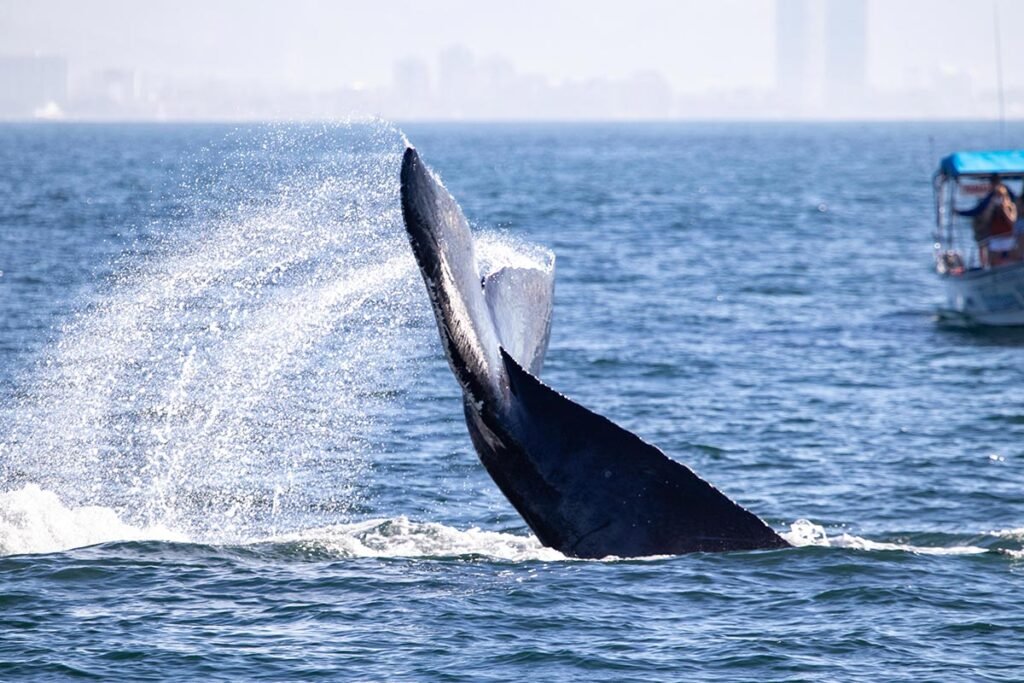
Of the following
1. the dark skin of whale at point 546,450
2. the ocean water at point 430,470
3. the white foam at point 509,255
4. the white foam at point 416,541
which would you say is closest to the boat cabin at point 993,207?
the ocean water at point 430,470

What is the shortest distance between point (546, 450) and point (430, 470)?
6.36 m

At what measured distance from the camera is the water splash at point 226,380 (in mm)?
13773

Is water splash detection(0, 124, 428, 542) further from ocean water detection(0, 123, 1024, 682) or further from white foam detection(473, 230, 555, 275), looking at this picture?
white foam detection(473, 230, 555, 275)

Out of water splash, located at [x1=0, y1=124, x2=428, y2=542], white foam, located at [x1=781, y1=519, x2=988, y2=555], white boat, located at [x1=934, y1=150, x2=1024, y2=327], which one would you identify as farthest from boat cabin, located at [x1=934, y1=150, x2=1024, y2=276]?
white foam, located at [x1=781, y1=519, x2=988, y2=555]

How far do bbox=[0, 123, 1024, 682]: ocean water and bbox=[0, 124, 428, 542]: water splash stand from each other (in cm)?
6

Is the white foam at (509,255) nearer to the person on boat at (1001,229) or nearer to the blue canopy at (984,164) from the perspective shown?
the person on boat at (1001,229)

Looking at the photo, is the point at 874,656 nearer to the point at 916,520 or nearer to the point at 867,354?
the point at 916,520

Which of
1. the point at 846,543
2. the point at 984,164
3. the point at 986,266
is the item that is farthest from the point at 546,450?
the point at 984,164

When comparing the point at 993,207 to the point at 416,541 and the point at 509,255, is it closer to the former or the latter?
the point at 416,541

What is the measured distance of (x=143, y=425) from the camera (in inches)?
649

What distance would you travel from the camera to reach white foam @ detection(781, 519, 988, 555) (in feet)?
39.0

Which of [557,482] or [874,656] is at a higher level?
[557,482]

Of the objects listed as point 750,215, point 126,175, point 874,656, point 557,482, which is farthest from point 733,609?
point 126,175

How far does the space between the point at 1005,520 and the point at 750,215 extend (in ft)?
131
